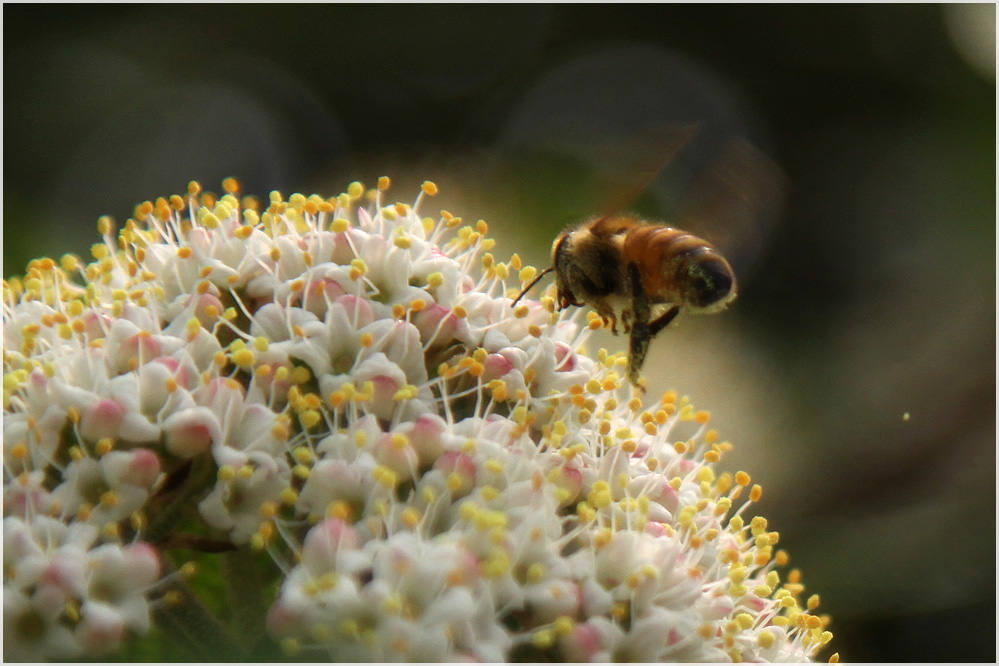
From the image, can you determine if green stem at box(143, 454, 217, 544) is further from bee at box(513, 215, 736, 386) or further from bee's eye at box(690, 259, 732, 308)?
bee's eye at box(690, 259, 732, 308)

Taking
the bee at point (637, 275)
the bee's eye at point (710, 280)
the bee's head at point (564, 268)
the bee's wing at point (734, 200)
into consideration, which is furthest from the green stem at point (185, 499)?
the bee's wing at point (734, 200)

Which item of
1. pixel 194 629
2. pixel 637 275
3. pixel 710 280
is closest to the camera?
pixel 194 629

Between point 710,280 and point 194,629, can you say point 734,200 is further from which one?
point 194,629

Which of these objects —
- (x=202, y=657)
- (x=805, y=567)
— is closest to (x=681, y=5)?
(x=805, y=567)

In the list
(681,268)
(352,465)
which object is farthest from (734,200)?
(352,465)

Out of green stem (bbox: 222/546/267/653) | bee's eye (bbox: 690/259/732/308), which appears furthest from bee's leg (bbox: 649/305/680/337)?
green stem (bbox: 222/546/267/653)

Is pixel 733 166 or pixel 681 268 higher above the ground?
pixel 733 166

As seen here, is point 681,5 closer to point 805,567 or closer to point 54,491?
point 805,567
